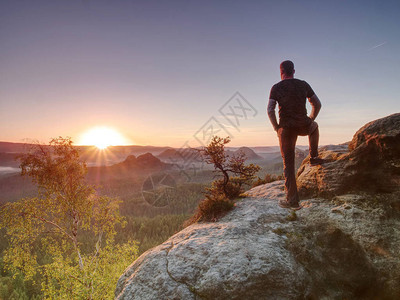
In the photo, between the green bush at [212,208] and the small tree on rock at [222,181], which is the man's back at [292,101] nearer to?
the small tree on rock at [222,181]

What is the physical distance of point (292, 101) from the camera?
6758 millimetres

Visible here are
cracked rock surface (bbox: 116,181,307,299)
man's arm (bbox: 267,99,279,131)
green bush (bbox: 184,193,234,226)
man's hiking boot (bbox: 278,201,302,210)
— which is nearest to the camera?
cracked rock surface (bbox: 116,181,307,299)

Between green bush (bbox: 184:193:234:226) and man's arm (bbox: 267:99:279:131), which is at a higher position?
man's arm (bbox: 267:99:279:131)

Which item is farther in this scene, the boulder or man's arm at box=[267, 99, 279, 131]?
man's arm at box=[267, 99, 279, 131]

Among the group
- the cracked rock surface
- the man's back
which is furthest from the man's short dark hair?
the cracked rock surface

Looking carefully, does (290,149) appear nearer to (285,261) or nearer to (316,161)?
(316,161)

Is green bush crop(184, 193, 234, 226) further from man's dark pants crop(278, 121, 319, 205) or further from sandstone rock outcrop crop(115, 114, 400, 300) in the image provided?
man's dark pants crop(278, 121, 319, 205)

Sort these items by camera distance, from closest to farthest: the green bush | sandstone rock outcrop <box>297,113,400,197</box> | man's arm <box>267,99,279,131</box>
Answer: sandstone rock outcrop <box>297,113,400,197</box> < man's arm <box>267,99,279,131</box> < the green bush

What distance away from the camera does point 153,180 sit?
17938 centimetres

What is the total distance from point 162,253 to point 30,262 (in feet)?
57.4

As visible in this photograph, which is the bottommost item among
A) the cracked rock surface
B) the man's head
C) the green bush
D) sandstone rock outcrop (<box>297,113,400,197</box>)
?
the cracked rock surface

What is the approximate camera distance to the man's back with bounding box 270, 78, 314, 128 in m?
6.75

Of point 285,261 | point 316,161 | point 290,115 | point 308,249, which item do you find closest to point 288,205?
point 308,249

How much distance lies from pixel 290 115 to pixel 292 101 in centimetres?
46
